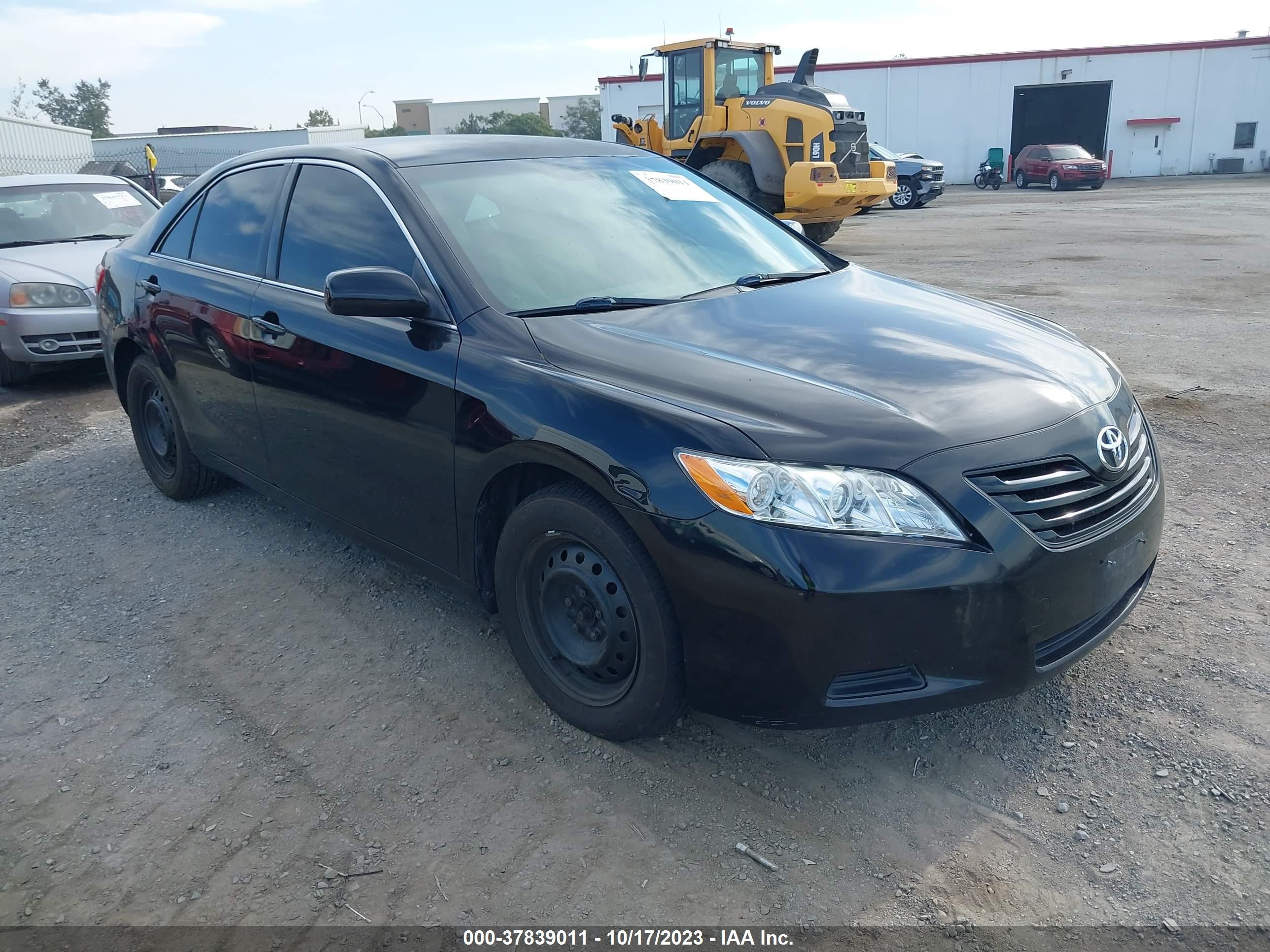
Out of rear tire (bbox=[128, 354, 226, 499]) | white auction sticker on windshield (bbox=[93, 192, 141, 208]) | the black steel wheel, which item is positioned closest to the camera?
the black steel wheel

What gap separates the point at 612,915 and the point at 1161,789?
149cm

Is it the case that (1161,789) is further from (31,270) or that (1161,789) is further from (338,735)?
(31,270)

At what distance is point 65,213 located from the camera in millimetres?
8633

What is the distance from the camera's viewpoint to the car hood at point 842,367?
2490mm

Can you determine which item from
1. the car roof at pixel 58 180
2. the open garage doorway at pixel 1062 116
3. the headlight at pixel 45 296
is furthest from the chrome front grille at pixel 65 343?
the open garage doorway at pixel 1062 116

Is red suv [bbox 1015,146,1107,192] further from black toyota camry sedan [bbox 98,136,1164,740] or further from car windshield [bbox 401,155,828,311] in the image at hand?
car windshield [bbox 401,155,828,311]

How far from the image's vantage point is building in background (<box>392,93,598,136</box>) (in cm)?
8094

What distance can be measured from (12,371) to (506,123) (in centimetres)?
6194

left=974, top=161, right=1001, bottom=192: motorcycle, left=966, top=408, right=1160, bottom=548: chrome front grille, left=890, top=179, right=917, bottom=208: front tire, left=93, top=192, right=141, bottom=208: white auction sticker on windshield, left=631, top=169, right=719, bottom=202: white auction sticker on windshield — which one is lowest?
left=966, top=408, right=1160, bottom=548: chrome front grille

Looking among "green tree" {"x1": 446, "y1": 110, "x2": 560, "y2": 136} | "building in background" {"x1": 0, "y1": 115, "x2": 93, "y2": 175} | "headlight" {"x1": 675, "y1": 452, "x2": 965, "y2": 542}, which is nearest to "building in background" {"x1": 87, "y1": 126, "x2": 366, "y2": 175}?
"building in background" {"x1": 0, "y1": 115, "x2": 93, "y2": 175}

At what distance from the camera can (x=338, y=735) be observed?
304 cm

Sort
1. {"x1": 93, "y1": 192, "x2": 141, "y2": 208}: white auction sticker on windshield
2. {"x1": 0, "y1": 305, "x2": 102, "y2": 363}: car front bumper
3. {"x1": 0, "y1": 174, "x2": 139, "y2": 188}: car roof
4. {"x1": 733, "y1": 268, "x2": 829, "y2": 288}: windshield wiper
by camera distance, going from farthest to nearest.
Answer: {"x1": 93, "y1": 192, "x2": 141, "y2": 208}: white auction sticker on windshield, {"x1": 0, "y1": 174, "x2": 139, "y2": 188}: car roof, {"x1": 0, "y1": 305, "x2": 102, "y2": 363}: car front bumper, {"x1": 733, "y1": 268, "x2": 829, "y2": 288}: windshield wiper

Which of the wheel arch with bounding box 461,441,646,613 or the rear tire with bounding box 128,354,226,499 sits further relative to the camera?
the rear tire with bounding box 128,354,226,499

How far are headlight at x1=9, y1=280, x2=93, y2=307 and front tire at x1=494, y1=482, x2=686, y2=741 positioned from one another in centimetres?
608
